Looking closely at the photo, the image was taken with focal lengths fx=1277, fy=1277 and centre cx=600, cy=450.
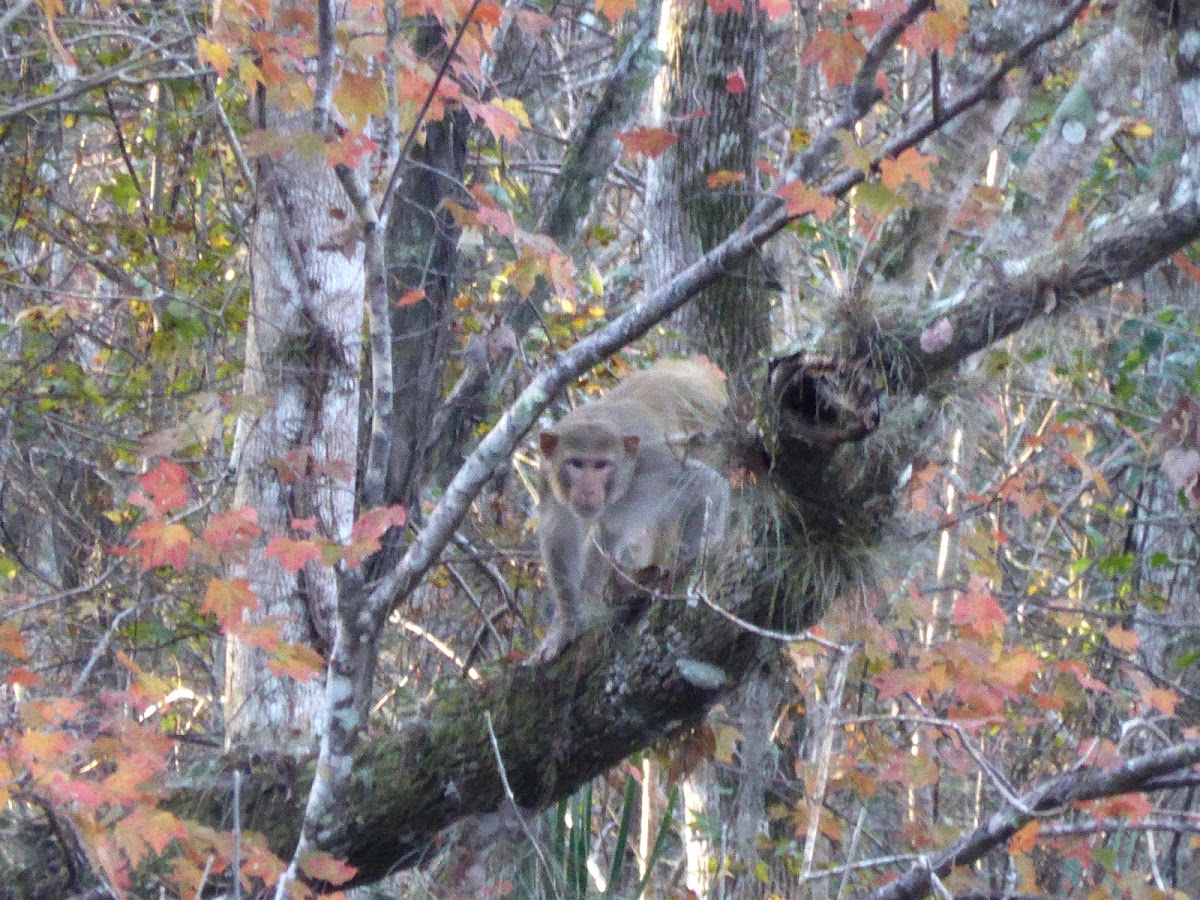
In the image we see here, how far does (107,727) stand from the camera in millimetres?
4348

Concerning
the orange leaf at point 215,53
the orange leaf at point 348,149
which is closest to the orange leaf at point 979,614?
the orange leaf at point 348,149

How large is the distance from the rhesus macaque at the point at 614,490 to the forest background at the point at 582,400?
37cm

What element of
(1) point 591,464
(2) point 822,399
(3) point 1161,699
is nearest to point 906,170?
(2) point 822,399

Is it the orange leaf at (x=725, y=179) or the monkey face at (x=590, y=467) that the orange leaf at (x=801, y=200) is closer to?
the orange leaf at (x=725, y=179)

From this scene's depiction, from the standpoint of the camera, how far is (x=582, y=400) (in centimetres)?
877

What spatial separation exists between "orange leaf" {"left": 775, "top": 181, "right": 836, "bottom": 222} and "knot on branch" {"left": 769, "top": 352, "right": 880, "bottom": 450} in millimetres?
401

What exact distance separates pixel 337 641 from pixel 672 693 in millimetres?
1128

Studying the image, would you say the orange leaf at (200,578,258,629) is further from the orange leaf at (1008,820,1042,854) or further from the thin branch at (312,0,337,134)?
the orange leaf at (1008,820,1042,854)

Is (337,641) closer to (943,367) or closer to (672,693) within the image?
(672,693)

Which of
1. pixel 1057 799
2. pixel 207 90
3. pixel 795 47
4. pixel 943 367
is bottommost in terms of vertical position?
pixel 1057 799

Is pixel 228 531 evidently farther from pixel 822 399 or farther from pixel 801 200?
pixel 801 200

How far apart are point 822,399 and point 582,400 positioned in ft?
17.0

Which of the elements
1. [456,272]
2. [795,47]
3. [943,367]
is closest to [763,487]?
[943,367]

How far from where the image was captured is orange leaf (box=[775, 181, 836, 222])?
3543 millimetres
